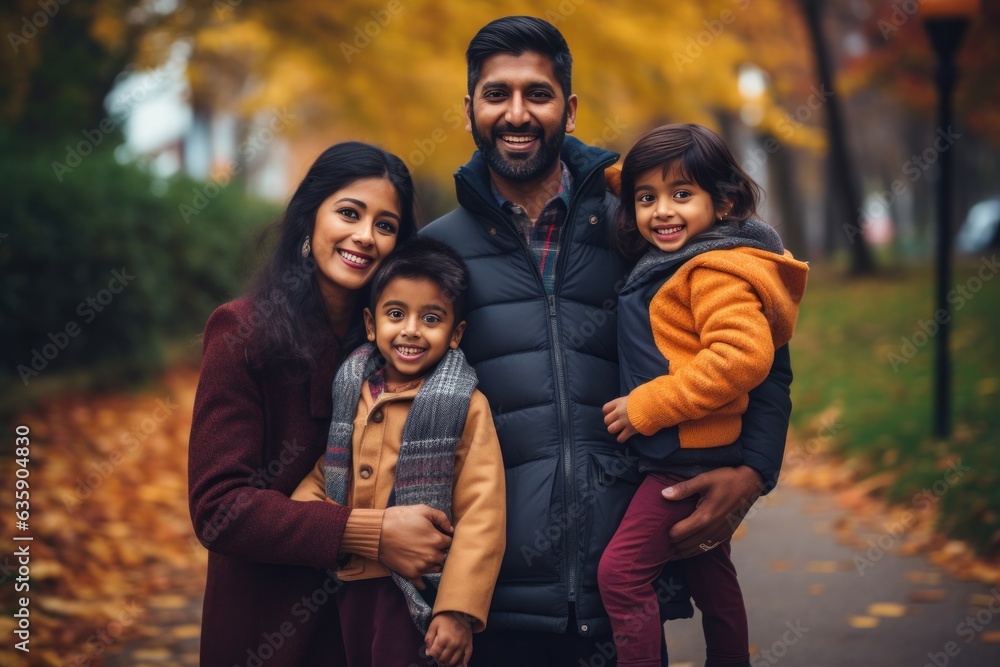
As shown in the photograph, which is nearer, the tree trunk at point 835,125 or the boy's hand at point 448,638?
the boy's hand at point 448,638

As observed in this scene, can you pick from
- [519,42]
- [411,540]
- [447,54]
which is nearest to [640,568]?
[411,540]

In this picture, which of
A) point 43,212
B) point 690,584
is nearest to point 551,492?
point 690,584

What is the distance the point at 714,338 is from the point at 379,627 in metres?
1.28

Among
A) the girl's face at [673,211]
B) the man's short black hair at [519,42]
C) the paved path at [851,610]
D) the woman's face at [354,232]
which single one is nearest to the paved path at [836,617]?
the paved path at [851,610]

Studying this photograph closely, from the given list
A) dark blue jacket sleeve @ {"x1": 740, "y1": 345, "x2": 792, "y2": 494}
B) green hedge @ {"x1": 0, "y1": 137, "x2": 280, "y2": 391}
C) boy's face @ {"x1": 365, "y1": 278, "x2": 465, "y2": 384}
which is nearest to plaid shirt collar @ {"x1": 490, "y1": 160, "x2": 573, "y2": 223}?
boy's face @ {"x1": 365, "y1": 278, "x2": 465, "y2": 384}

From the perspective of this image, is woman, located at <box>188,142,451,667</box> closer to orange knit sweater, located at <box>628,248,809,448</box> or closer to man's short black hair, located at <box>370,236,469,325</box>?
man's short black hair, located at <box>370,236,469,325</box>

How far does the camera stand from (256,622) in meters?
2.82

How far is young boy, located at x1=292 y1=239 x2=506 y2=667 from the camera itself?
262 cm

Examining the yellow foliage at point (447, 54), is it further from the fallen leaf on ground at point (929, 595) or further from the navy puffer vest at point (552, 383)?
the navy puffer vest at point (552, 383)

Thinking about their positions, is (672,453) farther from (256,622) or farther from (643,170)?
Result: (256,622)

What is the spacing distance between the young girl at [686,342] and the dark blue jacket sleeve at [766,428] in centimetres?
4

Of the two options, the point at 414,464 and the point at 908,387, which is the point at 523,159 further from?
the point at 908,387

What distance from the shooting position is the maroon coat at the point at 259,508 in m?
2.62

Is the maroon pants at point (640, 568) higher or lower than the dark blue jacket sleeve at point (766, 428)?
lower
